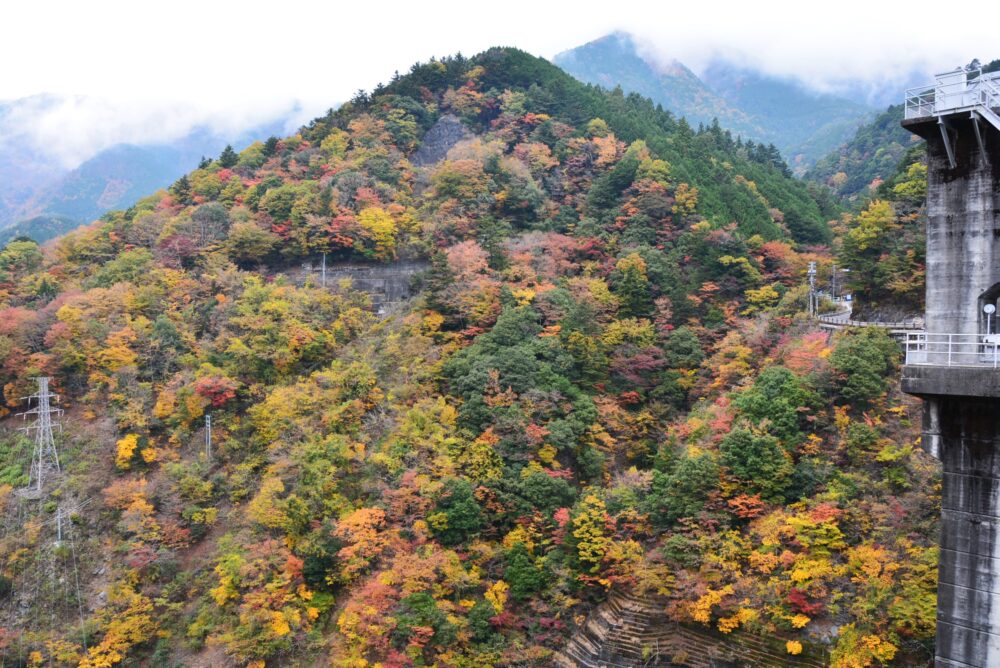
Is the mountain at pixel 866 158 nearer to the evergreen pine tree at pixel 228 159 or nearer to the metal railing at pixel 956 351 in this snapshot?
the metal railing at pixel 956 351

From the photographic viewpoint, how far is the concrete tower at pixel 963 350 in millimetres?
10344

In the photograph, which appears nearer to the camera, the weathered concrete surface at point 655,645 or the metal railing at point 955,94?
the metal railing at point 955,94

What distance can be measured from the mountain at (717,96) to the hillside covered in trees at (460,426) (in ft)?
220

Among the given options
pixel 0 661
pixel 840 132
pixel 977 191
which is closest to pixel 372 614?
pixel 0 661

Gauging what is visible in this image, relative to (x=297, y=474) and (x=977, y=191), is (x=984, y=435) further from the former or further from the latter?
(x=297, y=474)

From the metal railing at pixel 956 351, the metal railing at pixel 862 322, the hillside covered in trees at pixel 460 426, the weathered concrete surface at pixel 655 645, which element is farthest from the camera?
the metal railing at pixel 862 322

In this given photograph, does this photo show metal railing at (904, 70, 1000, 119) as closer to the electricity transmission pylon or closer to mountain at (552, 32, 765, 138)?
the electricity transmission pylon

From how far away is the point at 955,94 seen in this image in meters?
10.5

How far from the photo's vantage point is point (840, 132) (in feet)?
273

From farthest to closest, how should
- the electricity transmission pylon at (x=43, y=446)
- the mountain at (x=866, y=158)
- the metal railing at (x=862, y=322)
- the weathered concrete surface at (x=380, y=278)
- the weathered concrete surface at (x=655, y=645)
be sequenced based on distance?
the mountain at (x=866, y=158)
the weathered concrete surface at (x=380, y=278)
the electricity transmission pylon at (x=43, y=446)
the metal railing at (x=862, y=322)
the weathered concrete surface at (x=655, y=645)

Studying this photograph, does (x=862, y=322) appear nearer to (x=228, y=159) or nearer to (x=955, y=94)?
(x=955, y=94)

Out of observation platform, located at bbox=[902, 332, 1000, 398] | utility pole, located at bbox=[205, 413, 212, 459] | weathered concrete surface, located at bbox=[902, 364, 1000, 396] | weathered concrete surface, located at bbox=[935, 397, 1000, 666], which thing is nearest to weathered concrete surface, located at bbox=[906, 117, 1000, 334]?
observation platform, located at bbox=[902, 332, 1000, 398]

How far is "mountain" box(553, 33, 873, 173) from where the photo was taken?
10138 centimetres

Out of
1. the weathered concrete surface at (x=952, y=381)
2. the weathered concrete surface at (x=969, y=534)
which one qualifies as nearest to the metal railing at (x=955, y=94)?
the weathered concrete surface at (x=952, y=381)
